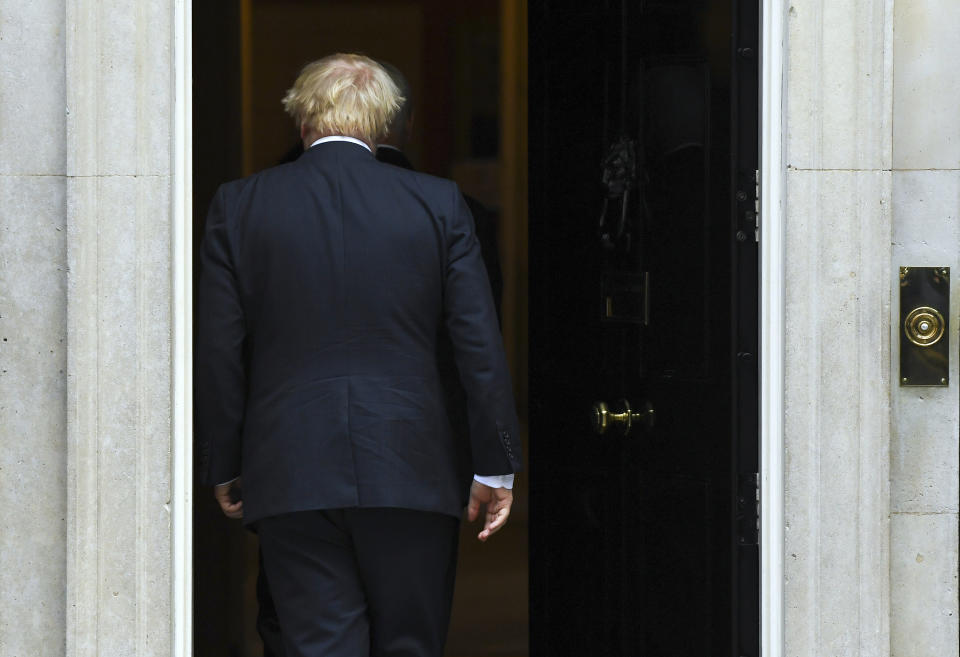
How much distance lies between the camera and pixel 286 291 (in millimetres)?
2928

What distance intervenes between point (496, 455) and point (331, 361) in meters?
0.42

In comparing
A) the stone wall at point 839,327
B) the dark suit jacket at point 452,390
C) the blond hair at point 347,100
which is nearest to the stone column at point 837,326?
the stone wall at point 839,327

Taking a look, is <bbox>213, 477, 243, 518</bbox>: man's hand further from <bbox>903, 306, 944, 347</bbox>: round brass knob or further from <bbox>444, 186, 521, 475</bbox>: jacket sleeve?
<bbox>903, 306, 944, 347</bbox>: round brass knob

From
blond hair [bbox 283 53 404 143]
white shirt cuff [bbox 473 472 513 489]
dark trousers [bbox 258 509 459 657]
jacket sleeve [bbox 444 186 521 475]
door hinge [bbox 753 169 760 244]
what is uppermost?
blond hair [bbox 283 53 404 143]

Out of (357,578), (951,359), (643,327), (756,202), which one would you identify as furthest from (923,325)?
(357,578)

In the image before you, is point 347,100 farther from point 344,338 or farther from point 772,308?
point 772,308

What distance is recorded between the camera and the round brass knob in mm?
3154

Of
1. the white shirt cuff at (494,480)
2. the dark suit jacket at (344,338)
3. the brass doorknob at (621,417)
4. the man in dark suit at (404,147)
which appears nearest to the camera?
the dark suit jacket at (344,338)

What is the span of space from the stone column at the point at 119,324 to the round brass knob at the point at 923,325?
1.72 metres

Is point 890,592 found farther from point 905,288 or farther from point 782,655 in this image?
point 905,288

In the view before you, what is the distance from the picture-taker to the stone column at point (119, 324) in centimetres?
296

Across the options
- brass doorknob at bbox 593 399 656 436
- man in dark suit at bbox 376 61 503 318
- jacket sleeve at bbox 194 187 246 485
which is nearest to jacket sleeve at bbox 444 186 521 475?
man in dark suit at bbox 376 61 503 318

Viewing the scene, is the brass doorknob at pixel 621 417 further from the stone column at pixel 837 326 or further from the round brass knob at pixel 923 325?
the round brass knob at pixel 923 325

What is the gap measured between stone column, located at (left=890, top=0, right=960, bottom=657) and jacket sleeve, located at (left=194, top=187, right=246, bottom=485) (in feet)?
5.10
